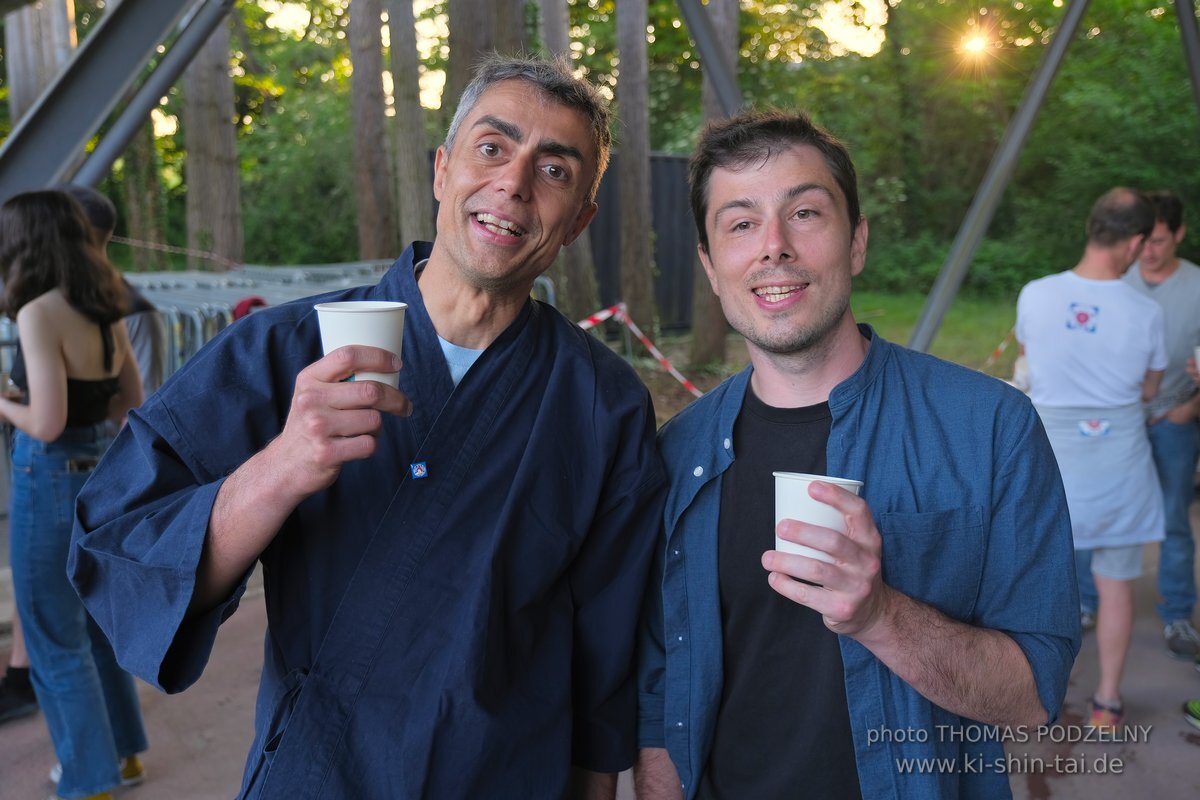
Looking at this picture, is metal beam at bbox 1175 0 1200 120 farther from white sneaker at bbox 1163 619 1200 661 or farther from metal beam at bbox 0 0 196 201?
metal beam at bbox 0 0 196 201

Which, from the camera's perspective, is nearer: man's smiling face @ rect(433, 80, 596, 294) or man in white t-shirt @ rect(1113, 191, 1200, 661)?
man's smiling face @ rect(433, 80, 596, 294)

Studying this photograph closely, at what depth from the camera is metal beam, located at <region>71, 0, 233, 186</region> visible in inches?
Result: 233

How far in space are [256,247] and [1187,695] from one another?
68.9 ft

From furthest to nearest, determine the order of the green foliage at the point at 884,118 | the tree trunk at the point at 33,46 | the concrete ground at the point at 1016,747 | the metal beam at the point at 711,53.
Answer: the green foliage at the point at 884,118 < the tree trunk at the point at 33,46 < the metal beam at the point at 711,53 < the concrete ground at the point at 1016,747

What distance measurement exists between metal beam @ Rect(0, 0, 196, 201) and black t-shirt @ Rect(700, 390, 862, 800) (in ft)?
8.20

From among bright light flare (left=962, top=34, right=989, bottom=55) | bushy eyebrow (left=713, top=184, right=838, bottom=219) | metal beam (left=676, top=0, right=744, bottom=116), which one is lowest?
bushy eyebrow (left=713, top=184, right=838, bottom=219)

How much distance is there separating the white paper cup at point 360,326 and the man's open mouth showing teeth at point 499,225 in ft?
1.49

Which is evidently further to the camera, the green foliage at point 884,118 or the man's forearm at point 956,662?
the green foliage at point 884,118

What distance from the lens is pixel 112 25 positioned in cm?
332

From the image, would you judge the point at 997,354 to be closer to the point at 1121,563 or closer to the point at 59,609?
the point at 1121,563

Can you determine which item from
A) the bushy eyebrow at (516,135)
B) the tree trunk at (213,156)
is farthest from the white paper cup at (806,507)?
the tree trunk at (213,156)

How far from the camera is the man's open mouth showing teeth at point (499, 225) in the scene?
1.99 m

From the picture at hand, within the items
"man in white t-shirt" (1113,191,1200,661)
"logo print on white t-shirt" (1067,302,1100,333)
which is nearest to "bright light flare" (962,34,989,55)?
"man in white t-shirt" (1113,191,1200,661)

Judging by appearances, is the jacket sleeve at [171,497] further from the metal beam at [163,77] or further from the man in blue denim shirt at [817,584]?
the metal beam at [163,77]
